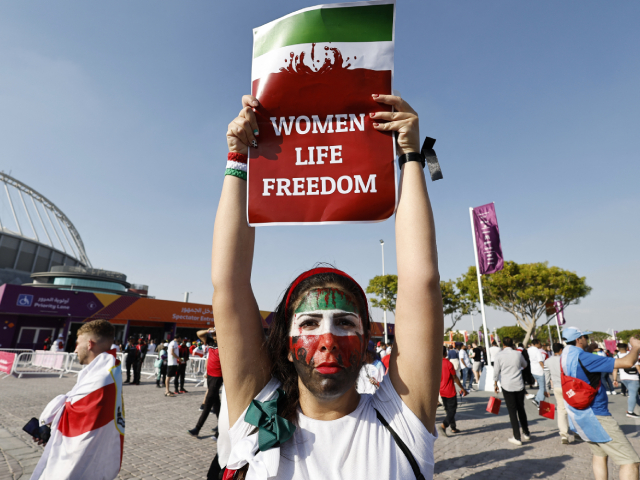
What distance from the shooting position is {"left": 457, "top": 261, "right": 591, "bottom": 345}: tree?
2747 cm

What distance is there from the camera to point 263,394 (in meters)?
1.63

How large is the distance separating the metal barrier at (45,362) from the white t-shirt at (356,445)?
2019 centimetres

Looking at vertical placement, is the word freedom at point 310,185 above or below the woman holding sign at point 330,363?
above

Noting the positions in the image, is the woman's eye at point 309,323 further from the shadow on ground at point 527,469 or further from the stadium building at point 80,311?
the stadium building at point 80,311

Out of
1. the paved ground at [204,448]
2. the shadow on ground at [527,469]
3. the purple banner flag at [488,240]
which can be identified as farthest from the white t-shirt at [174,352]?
the purple banner flag at [488,240]

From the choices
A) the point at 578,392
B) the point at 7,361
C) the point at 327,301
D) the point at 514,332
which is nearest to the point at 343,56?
the point at 327,301

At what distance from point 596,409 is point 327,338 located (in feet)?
16.8

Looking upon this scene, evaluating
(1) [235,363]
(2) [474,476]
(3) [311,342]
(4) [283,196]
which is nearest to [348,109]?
(4) [283,196]

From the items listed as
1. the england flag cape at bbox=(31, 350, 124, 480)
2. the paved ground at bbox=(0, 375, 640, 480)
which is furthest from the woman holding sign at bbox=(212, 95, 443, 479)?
the paved ground at bbox=(0, 375, 640, 480)

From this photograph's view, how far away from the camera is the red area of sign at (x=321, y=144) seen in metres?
1.78

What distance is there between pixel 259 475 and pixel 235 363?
0.44 m

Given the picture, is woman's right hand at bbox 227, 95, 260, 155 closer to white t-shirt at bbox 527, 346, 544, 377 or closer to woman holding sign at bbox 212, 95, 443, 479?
woman holding sign at bbox 212, 95, 443, 479

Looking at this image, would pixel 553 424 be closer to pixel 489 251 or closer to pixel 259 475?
pixel 489 251

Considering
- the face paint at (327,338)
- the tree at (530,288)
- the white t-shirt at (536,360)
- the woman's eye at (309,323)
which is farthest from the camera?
the tree at (530,288)
